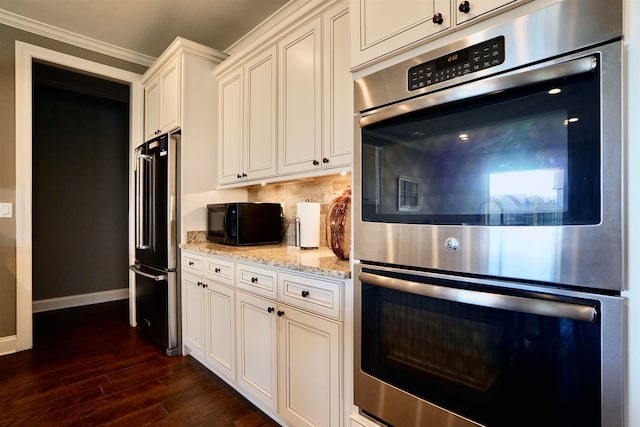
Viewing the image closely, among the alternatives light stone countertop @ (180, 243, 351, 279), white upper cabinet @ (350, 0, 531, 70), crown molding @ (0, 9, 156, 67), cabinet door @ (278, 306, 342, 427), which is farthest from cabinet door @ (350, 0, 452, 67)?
crown molding @ (0, 9, 156, 67)

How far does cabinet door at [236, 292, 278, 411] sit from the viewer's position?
5.59 feet

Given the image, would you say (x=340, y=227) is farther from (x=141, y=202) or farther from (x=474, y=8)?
(x=141, y=202)

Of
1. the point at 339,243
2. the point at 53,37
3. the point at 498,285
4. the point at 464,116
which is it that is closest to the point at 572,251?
the point at 498,285

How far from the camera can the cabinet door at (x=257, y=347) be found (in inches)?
67.1

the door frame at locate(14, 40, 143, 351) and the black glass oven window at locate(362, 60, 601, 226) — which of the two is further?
the door frame at locate(14, 40, 143, 351)

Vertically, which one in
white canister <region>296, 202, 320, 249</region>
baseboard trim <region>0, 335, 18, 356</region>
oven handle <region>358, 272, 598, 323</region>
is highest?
white canister <region>296, 202, 320, 249</region>

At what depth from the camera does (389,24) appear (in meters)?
1.10

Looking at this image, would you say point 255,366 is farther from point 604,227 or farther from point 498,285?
point 604,227

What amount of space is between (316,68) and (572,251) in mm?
1578

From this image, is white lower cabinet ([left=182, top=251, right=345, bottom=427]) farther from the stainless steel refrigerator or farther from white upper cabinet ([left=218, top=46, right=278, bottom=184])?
white upper cabinet ([left=218, top=46, right=278, bottom=184])

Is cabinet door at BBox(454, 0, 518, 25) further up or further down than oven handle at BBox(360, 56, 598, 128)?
further up

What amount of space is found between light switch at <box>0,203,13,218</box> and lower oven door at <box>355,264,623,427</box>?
306 cm

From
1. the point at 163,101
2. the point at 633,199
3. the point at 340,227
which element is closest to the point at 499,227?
the point at 633,199

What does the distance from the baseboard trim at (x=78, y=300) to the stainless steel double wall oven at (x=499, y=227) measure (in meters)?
4.24
